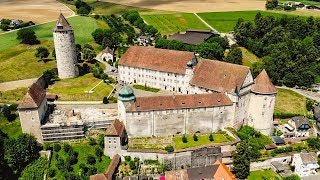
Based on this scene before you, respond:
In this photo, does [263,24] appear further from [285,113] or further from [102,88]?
[102,88]

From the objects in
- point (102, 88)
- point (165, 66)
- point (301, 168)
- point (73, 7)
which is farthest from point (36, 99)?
point (73, 7)

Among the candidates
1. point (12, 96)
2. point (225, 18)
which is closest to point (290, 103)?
point (12, 96)

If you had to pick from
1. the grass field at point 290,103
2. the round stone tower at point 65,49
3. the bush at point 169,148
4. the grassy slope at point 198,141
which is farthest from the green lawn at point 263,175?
the round stone tower at point 65,49

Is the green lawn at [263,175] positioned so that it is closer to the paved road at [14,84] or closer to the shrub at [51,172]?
the shrub at [51,172]

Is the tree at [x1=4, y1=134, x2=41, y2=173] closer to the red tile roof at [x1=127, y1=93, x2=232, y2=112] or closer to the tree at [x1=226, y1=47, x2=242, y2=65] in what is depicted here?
the red tile roof at [x1=127, y1=93, x2=232, y2=112]

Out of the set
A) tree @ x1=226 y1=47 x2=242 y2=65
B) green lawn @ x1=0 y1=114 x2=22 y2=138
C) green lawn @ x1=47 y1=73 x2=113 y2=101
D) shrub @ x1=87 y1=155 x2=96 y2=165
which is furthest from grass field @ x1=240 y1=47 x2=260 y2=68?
green lawn @ x1=0 y1=114 x2=22 y2=138
